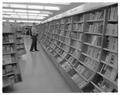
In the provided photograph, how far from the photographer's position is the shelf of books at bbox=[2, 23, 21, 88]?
279 cm

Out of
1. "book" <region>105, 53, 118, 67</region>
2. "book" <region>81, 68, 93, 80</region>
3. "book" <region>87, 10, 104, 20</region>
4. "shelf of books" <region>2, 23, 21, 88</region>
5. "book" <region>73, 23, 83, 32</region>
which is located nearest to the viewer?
"book" <region>105, 53, 118, 67</region>

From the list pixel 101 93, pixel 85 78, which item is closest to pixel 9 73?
pixel 85 78

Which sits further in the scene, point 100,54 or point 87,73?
point 87,73

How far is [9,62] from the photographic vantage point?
2.89 metres

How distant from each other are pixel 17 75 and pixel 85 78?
1.56 metres

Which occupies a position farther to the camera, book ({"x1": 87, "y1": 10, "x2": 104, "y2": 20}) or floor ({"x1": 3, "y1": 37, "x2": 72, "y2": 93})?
floor ({"x1": 3, "y1": 37, "x2": 72, "y2": 93})

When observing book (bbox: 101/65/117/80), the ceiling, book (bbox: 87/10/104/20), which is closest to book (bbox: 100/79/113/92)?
book (bbox: 101/65/117/80)

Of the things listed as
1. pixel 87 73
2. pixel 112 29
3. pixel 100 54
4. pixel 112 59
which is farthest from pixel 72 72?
pixel 112 29

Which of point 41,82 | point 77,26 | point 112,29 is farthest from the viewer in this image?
point 77,26

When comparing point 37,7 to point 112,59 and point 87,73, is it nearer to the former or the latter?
point 87,73

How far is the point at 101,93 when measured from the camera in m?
2.17

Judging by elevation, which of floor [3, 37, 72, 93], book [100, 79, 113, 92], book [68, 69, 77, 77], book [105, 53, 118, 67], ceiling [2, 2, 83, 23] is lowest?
floor [3, 37, 72, 93]

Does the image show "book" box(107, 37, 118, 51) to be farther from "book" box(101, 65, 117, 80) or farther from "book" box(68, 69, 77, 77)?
"book" box(68, 69, 77, 77)

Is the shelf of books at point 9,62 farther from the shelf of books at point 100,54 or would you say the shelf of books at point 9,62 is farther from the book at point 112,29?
the book at point 112,29
